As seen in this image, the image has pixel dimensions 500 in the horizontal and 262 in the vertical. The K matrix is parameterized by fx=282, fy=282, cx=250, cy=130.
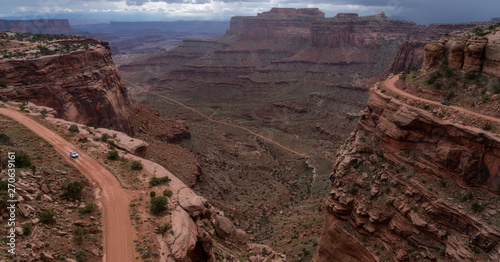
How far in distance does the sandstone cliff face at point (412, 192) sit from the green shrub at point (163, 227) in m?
16.4

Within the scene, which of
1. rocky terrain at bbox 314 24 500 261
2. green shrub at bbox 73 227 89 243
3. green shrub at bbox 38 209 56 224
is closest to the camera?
green shrub at bbox 38 209 56 224

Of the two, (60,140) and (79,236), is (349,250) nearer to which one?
(79,236)

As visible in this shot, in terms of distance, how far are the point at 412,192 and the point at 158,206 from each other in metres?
21.2

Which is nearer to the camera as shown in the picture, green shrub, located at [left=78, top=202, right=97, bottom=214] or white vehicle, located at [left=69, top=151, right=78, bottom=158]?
green shrub, located at [left=78, top=202, right=97, bottom=214]

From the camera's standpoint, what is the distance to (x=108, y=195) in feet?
80.9

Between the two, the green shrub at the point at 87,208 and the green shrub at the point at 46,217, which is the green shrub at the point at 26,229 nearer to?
the green shrub at the point at 46,217

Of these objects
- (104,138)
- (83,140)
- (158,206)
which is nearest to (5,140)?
(83,140)

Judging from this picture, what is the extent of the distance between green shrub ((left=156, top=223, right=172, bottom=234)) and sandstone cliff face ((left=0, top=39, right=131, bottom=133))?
103 ft

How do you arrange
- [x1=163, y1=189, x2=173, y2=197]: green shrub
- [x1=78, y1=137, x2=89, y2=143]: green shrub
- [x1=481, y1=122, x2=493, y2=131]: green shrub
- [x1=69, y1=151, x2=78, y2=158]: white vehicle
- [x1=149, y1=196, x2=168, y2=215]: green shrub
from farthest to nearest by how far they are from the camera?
[x1=78, y1=137, x2=89, y2=143]: green shrub → [x1=69, y1=151, x2=78, y2=158]: white vehicle → [x1=163, y1=189, x2=173, y2=197]: green shrub → [x1=149, y1=196, x2=168, y2=215]: green shrub → [x1=481, y1=122, x2=493, y2=131]: green shrub

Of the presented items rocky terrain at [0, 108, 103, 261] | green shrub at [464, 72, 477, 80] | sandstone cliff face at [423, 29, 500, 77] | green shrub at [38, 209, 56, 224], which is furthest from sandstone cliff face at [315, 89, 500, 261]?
green shrub at [38, 209, 56, 224]

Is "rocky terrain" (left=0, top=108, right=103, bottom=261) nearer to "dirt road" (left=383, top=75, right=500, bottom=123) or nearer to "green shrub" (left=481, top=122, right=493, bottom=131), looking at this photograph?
"green shrub" (left=481, top=122, right=493, bottom=131)

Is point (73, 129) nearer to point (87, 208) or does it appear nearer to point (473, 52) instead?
point (87, 208)

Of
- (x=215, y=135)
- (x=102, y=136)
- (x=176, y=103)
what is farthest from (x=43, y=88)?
(x=176, y=103)

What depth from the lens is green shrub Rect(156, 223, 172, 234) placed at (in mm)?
21203
